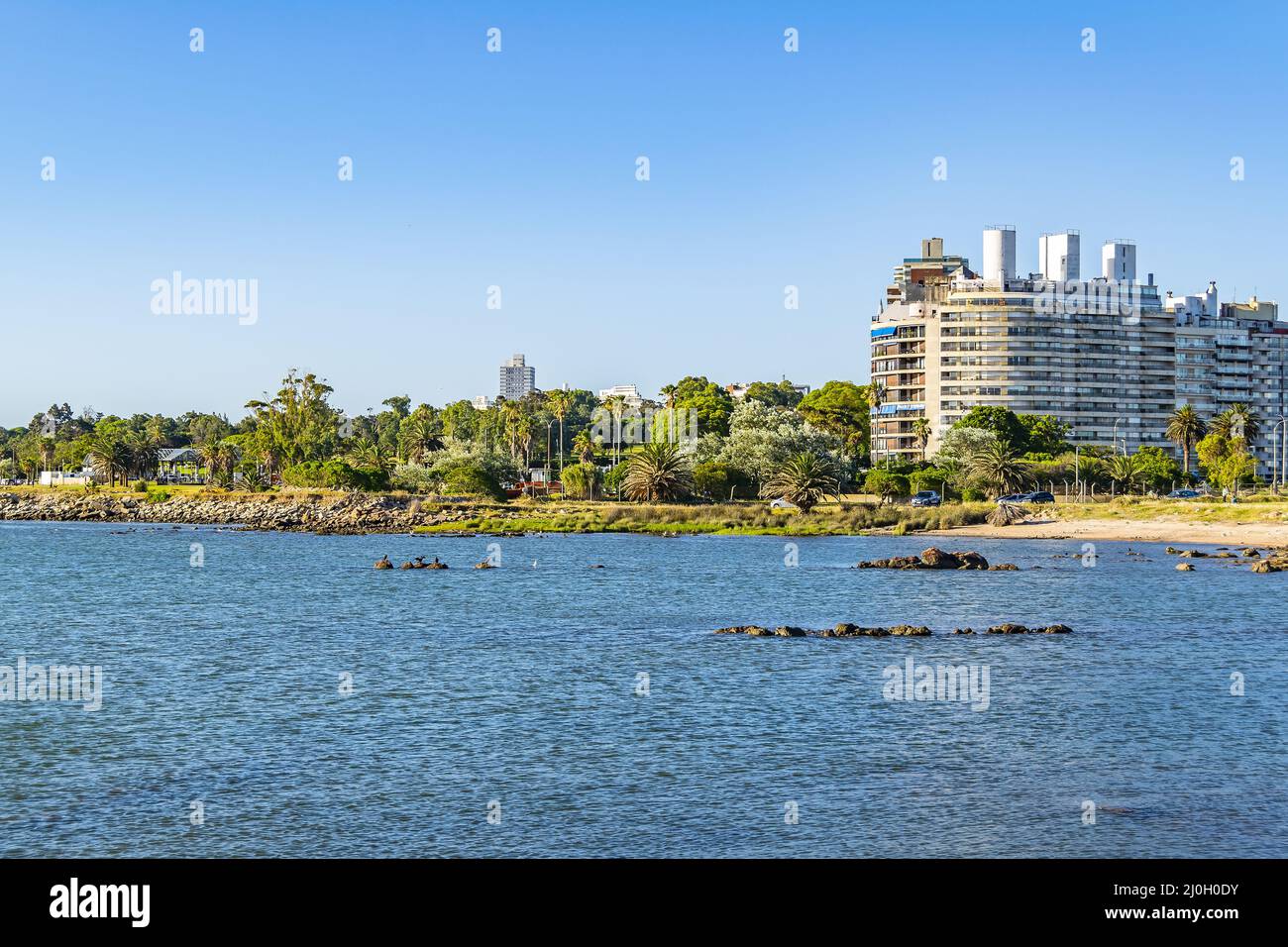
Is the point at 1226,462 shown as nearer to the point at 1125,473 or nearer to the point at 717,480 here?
the point at 1125,473

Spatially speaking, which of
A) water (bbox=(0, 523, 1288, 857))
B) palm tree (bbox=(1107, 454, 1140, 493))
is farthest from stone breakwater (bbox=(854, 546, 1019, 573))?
palm tree (bbox=(1107, 454, 1140, 493))

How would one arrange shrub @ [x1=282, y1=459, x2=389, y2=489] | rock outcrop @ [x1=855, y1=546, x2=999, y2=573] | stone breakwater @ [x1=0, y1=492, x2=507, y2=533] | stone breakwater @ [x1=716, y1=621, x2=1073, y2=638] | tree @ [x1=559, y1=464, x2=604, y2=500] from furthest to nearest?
shrub @ [x1=282, y1=459, x2=389, y2=489]
tree @ [x1=559, y1=464, x2=604, y2=500]
stone breakwater @ [x1=0, y1=492, x2=507, y2=533]
rock outcrop @ [x1=855, y1=546, x2=999, y2=573]
stone breakwater @ [x1=716, y1=621, x2=1073, y2=638]

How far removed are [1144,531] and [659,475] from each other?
49482 millimetres

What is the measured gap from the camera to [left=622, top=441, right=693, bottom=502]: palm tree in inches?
5605

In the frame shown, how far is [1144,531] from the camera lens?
120 meters

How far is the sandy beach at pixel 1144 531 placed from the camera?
112 m

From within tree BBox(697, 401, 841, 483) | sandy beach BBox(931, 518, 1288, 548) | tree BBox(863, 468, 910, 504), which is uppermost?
tree BBox(697, 401, 841, 483)

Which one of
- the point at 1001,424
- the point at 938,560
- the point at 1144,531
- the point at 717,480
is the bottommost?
the point at 1144,531

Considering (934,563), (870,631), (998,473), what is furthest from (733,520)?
(870,631)

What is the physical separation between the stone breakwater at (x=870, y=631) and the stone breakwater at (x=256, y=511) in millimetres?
90252

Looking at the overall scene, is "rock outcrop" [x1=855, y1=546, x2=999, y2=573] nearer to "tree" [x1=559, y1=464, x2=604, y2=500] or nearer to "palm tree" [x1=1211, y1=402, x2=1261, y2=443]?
"tree" [x1=559, y1=464, x2=604, y2=500]

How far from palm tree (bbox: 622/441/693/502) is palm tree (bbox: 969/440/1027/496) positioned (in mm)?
34169
